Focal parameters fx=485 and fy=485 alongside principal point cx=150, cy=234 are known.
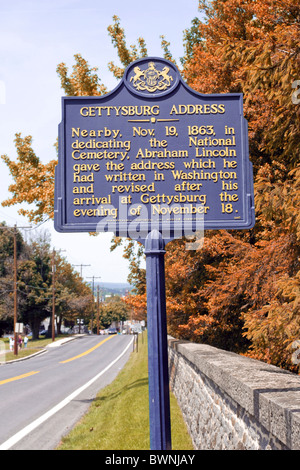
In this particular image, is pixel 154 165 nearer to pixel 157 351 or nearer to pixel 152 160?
pixel 152 160

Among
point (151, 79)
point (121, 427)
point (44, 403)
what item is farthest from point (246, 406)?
point (44, 403)

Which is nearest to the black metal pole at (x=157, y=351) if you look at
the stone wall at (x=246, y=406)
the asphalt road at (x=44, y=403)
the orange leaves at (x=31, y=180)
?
the stone wall at (x=246, y=406)

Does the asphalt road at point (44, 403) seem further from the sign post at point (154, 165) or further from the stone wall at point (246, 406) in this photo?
the sign post at point (154, 165)

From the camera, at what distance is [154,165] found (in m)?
5.49

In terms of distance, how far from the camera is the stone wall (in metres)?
3.06

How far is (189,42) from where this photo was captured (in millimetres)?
18344

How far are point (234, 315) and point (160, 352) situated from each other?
8802mm

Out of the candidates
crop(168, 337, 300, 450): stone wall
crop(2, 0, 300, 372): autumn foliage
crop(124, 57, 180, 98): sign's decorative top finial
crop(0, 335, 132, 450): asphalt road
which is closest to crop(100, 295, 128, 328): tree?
crop(0, 335, 132, 450): asphalt road

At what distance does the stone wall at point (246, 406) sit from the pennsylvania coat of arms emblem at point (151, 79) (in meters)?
3.20

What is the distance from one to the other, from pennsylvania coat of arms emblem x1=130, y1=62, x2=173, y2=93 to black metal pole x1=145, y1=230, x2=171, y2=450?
1696mm

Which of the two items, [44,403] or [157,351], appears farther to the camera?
[44,403]

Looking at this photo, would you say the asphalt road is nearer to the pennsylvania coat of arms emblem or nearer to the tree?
the pennsylvania coat of arms emblem

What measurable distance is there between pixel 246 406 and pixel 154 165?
2.82m
